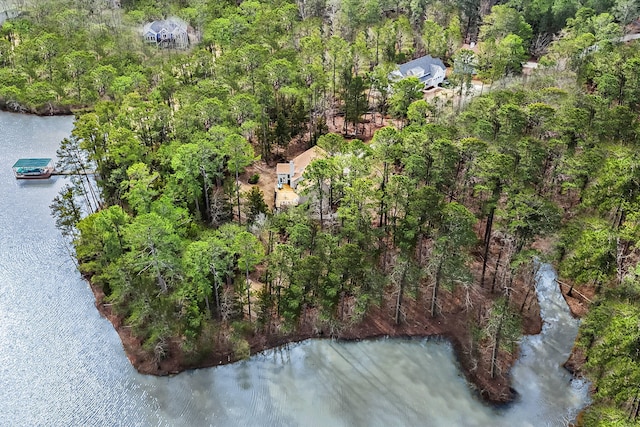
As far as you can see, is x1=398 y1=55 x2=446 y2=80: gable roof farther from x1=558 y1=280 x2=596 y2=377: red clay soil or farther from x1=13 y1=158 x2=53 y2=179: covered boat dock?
x1=13 y1=158 x2=53 y2=179: covered boat dock

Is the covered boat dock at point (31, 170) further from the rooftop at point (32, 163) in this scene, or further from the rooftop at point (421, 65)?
the rooftop at point (421, 65)

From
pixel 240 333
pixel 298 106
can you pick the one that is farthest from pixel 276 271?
pixel 298 106

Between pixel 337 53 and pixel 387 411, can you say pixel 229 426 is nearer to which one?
pixel 387 411

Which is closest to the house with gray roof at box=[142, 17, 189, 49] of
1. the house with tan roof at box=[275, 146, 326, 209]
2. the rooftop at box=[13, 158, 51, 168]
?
the rooftop at box=[13, 158, 51, 168]

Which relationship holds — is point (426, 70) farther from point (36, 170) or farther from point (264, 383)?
point (264, 383)

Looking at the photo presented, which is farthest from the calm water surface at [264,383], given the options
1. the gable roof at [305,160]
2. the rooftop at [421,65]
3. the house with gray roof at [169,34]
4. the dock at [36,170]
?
the house with gray roof at [169,34]
